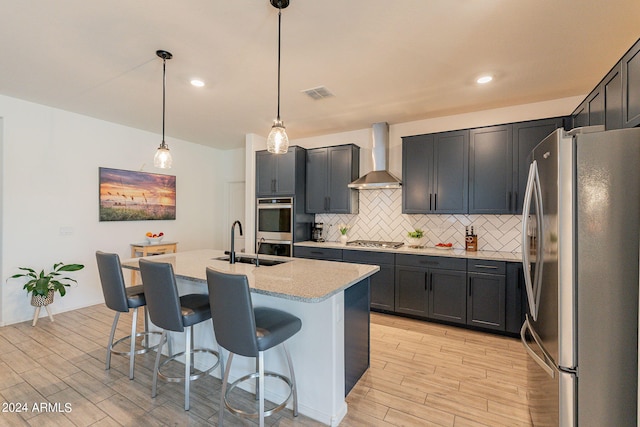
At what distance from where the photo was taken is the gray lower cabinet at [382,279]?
3.85 m

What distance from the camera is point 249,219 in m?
5.11

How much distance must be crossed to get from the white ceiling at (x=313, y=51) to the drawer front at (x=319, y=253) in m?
1.96

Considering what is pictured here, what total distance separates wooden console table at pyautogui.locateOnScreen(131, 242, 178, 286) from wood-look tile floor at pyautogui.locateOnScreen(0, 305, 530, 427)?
1.40m

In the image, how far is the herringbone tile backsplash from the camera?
3.75 metres

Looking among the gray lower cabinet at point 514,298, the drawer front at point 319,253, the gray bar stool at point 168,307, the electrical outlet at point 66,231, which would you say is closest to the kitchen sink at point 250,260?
the gray bar stool at point 168,307

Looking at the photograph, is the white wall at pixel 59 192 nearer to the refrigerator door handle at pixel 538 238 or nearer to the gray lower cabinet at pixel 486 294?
the gray lower cabinet at pixel 486 294

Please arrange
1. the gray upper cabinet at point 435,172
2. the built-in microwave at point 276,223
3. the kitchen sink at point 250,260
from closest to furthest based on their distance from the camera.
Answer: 1. the kitchen sink at point 250,260
2. the gray upper cabinet at point 435,172
3. the built-in microwave at point 276,223

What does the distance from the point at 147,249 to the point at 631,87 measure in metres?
5.59

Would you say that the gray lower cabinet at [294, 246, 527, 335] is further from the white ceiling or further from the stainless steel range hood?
the white ceiling

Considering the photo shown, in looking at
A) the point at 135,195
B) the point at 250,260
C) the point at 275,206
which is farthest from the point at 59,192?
the point at 250,260

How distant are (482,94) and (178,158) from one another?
500cm

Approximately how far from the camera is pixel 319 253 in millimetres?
4352

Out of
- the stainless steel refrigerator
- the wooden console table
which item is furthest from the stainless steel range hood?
the wooden console table

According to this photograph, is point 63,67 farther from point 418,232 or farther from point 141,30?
point 418,232
